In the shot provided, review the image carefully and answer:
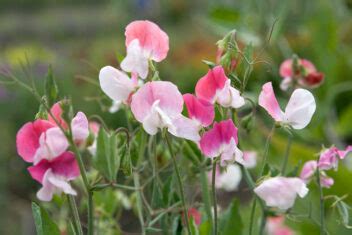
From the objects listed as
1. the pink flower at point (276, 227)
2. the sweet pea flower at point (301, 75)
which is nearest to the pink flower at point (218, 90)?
the sweet pea flower at point (301, 75)

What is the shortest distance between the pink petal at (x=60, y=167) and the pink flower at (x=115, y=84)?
0.06 metres

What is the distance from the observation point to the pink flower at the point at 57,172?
18.5 inches

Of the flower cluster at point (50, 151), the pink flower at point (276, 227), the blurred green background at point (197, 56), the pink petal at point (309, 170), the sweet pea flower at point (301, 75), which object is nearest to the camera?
the flower cluster at point (50, 151)

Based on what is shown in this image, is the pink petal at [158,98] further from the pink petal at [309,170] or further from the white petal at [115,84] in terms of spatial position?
the pink petal at [309,170]

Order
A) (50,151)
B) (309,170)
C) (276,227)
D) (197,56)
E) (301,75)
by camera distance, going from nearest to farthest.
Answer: (50,151) → (309,170) → (301,75) → (276,227) → (197,56)

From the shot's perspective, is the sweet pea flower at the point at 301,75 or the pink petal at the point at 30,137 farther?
the sweet pea flower at the point at 301,75

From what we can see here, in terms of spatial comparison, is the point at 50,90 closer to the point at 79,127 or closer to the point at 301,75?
the point at 79,127

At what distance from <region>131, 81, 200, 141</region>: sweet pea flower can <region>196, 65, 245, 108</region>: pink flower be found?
27 mm

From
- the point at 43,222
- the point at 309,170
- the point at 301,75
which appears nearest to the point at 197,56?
the point at 301,75

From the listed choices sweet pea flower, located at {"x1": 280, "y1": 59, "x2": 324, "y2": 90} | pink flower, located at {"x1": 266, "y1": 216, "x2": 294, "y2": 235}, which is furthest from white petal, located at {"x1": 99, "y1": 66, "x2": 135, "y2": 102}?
pink flower, located at {"x1": 266, "y1": 216, "x2": 294, "y2": 235}

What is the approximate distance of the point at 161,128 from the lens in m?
0.48

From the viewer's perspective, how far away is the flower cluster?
1.49ft

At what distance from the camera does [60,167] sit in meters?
0.47

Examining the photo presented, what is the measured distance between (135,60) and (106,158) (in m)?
0.07
